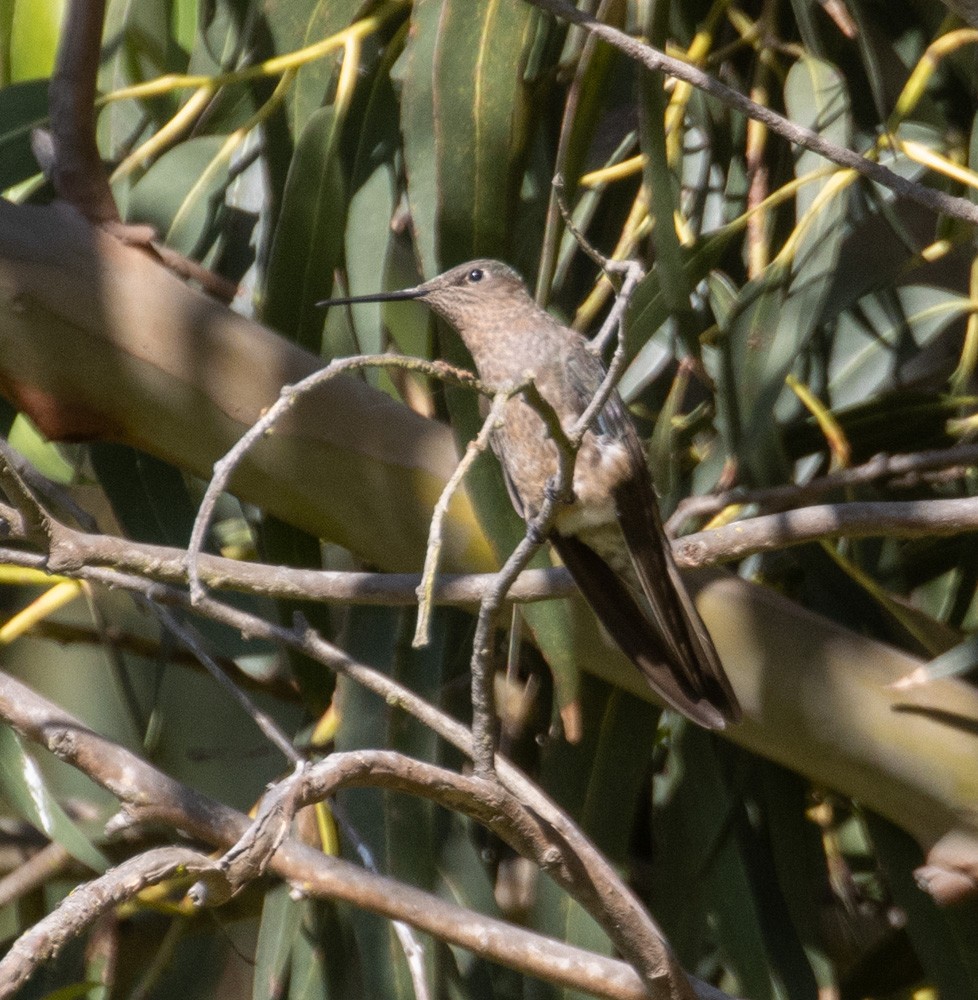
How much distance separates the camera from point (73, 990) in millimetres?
1718

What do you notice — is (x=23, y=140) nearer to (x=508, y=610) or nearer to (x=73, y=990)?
(x=508, y=610)

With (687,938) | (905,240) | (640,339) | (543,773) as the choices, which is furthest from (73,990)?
(905,240)

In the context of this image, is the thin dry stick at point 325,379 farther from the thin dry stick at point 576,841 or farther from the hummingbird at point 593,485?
the hummingbird at point 593,485

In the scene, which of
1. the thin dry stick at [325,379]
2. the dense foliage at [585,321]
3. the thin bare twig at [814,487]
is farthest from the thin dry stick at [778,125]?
the thin bare twig at [814,487]

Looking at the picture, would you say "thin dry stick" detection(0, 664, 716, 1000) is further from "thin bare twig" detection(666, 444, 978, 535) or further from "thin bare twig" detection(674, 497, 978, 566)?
"thin bare twig" detection(666, 444, 978, 535)

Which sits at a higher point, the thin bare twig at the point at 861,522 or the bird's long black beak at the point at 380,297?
the bird's long black beak at the point at 380,297

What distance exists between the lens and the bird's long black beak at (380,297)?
1759 millimetres

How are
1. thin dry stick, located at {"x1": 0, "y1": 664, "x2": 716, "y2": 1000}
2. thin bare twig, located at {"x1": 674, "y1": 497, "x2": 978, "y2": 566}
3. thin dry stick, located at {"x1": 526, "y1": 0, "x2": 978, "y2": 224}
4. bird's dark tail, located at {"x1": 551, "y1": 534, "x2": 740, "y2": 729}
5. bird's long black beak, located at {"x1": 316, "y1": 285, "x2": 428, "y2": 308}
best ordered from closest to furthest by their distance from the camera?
1. thin dry stick, located at {"x1": 0, "y1": 664, "x2": 716, "y2": 1000}
2. thin dry stick, located at {"x1": 526, "y1": 0, "x2": 978, "y2": 224}
3. thin bare twig, located at {"x1": 674, "y1": 497, "x2": 978, "y2": 566}
4. bird's dark tail, located at {"x1": 551, "y1": 534, "x2": 740, "y2": 729}
5. bird's long black beak, located at {"x1": 316, "y1": 285, "x2": 428, "y2": 308}

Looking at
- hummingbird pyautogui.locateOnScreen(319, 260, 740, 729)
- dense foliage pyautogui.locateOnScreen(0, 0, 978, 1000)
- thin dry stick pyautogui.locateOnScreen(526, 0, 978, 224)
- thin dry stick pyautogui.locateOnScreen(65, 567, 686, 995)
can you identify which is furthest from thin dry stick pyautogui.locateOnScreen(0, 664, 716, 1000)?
thin dry stick pyautogui.locateOnScreen(526, 0, 978, 224)

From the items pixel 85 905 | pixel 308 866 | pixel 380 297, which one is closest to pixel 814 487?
pixel 380 297

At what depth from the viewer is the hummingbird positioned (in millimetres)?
1669

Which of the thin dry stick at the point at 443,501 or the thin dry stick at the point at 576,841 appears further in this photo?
the thin dry stick at the point at 576,841

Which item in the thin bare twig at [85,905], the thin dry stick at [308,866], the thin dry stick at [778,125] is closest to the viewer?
the thin bare twig at [85,905]

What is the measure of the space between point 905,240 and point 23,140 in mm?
1173
